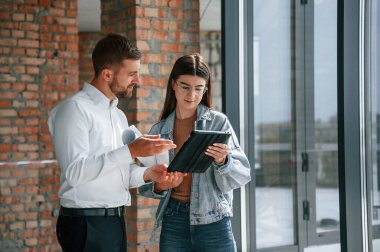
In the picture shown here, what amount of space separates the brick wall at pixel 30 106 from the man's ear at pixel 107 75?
3.50 m

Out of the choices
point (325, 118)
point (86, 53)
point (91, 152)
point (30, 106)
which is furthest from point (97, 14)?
point (91, 152)

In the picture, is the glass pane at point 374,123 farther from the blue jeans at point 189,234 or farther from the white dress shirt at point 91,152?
the white dress shirt at point 91,152

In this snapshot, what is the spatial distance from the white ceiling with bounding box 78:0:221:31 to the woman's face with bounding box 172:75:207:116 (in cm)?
509

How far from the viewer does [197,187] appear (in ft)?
7.73

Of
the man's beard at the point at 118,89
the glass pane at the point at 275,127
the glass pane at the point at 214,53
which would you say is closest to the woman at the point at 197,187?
the man's beard at the point at 118,89

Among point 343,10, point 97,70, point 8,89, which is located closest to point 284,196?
point 343,10

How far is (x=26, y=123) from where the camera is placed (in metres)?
5.55

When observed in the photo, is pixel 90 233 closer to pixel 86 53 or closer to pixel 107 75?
pixel 107 75

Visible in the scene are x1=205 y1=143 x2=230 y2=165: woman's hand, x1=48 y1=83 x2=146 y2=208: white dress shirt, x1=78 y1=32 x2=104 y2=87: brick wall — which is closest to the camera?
x1=48 y1=83 x2=146 y2=208: white dress shirt

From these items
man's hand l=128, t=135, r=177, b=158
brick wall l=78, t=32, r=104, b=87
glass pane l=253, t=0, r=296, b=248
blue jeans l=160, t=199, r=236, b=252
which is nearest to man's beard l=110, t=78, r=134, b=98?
man's hand l=128, t=135, r=177, b=158

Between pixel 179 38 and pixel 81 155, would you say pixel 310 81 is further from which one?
pixel 81 155

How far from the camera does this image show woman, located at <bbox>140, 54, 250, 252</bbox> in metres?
2.34

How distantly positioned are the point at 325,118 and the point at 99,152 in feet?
7.33

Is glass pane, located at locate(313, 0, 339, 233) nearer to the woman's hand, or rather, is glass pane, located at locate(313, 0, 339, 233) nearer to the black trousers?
the woman's hand
